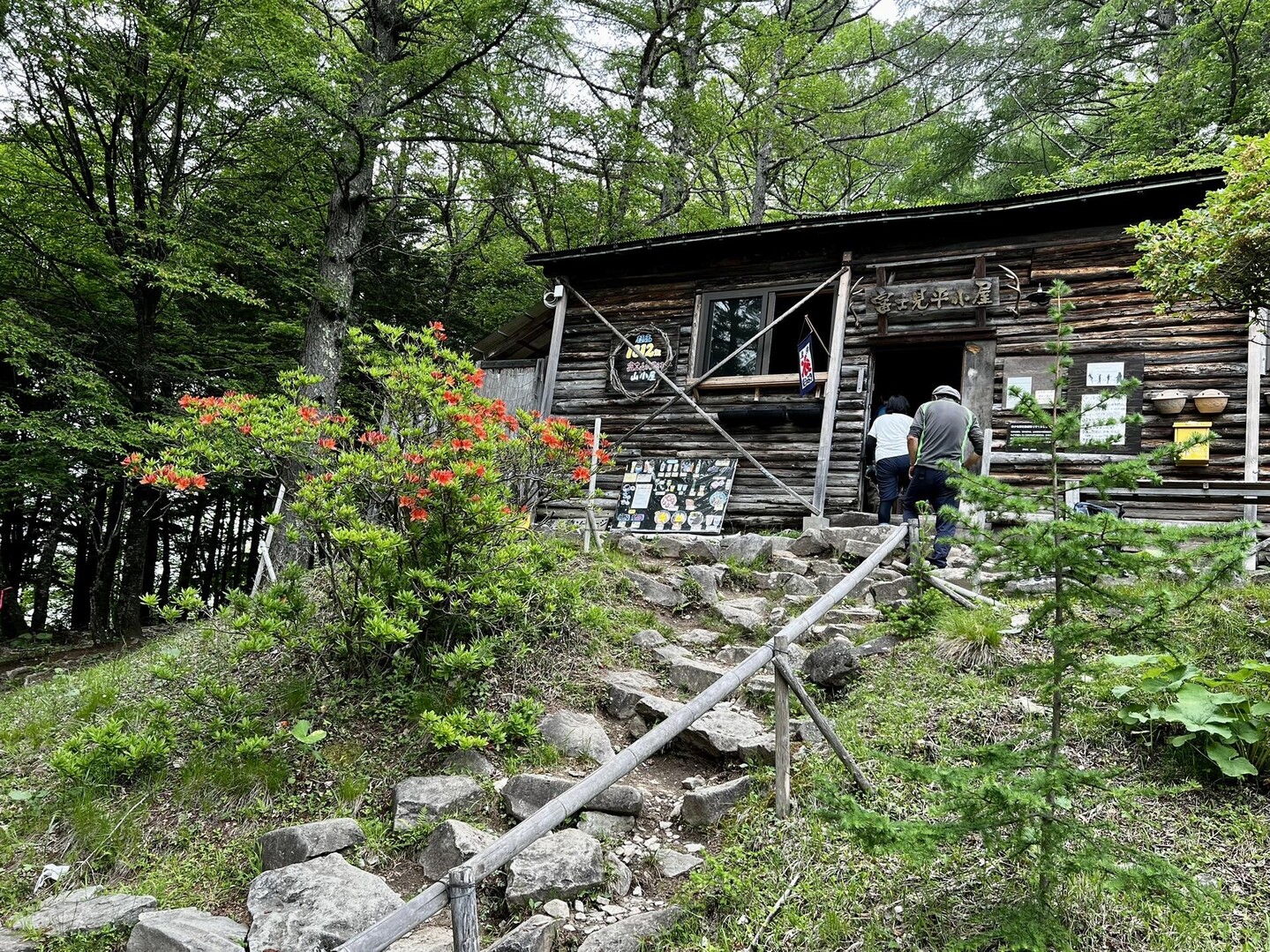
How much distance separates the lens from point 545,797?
157 inches

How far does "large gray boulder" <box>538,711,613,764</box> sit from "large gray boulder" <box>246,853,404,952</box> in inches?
51.6

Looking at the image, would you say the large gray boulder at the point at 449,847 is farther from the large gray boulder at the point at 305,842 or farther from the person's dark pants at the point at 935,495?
the person's dark pants at the point at 935,495

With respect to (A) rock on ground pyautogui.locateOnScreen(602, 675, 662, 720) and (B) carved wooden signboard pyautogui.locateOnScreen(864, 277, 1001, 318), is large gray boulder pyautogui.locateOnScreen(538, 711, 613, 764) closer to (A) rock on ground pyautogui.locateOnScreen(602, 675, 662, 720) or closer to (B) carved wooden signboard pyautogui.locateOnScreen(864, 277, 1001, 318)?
(A) rock on ground pyautogui.locateOnScreen(602, 675, 662, 720)

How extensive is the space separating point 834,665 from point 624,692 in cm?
141

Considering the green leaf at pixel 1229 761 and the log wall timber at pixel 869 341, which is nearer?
the green leaf at pixel 1229 761

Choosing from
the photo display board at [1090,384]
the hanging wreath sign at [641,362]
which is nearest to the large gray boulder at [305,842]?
the photo display board at [1090,384]

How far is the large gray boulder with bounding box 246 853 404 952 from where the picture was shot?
10.6ft

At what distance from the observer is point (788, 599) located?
6840 millimetres

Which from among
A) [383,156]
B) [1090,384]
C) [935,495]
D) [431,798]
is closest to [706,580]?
[935,495]

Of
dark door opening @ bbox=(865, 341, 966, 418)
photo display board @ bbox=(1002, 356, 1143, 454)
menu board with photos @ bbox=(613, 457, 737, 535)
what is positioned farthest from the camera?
dark door opening @ bbox=(865, 341, 966, 418)

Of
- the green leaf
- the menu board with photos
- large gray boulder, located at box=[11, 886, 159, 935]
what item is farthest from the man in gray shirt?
large gray boulder, located at box=[11, 886, 159, 935]

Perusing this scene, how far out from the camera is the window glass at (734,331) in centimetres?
1113

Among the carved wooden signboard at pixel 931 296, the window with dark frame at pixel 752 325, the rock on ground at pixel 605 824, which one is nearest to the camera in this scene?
the rock on ground at pixel 605 824

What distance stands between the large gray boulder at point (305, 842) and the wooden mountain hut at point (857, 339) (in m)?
7.01
